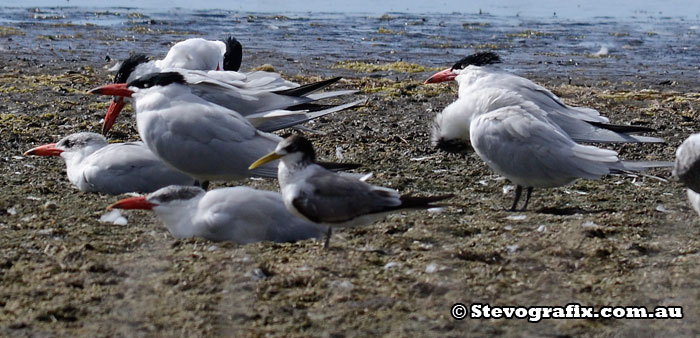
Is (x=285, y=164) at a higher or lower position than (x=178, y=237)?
higher

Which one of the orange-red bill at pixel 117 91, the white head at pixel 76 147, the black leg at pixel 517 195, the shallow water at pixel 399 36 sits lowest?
the shallow water at pixel 399 36

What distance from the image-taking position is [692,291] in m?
4.02

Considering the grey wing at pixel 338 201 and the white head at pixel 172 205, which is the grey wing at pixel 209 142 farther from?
the grey wing at pixel 338 201

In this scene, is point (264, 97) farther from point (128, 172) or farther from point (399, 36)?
point (399, 36)

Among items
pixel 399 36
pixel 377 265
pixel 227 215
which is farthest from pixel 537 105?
pixel 399 36

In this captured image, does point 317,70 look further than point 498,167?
Yes

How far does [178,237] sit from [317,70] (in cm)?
828

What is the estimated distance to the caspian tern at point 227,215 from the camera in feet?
15.9

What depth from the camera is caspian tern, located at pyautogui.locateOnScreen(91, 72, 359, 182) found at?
5.71m

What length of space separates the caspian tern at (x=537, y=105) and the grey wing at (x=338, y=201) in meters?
1.82

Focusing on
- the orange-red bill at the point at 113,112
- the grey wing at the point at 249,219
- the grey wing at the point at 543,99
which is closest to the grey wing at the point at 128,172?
the grey wing at the point at 249,219

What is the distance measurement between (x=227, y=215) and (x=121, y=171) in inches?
58.8

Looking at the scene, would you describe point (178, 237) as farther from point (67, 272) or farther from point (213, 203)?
point (67, 272)

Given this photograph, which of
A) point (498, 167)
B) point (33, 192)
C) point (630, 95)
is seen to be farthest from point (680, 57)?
point (33, 192)
